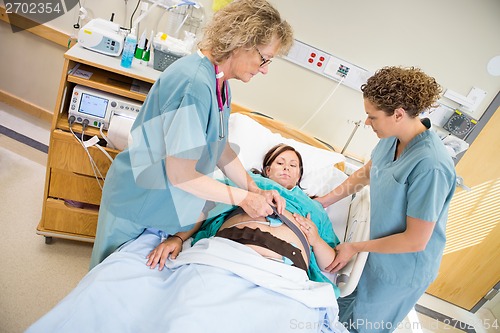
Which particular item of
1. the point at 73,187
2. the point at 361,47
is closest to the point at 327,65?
the point at 361,47

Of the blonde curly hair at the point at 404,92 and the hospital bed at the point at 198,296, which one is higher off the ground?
the blonde curly hair at the point at 404,92

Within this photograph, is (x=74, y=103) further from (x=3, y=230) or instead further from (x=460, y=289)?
(x=460, y=289)

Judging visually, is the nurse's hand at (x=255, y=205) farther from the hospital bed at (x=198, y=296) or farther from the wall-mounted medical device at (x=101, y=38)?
the wall-mounted medical device at (x=101, y=38)

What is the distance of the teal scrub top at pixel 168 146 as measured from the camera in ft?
3.76

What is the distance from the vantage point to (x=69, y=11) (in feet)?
8.29

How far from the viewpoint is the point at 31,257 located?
6.41ft

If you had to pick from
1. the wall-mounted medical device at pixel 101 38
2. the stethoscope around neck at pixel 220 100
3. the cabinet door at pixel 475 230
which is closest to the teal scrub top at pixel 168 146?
the stethoscope around neck at pixel 220 100

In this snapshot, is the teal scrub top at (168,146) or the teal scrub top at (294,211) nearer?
the teal scrub top at (168,146)

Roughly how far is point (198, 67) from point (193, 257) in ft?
2.15

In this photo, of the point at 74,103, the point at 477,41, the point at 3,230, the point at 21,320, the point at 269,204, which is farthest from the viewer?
the point at 477,41

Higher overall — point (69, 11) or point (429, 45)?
point (429, 45)

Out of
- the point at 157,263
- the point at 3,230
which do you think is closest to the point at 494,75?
the point at 157,263

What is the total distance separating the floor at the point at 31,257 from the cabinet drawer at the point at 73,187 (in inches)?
13.5

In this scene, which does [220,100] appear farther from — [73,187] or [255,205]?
[73,187]
